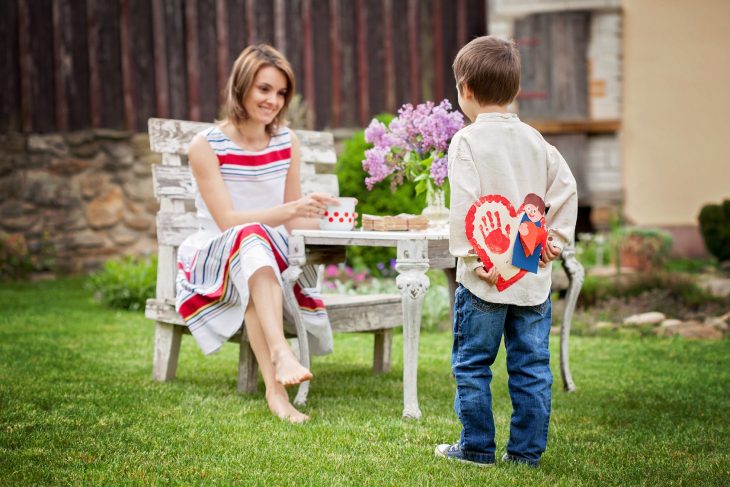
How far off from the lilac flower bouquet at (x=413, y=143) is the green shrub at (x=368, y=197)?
3761 mm

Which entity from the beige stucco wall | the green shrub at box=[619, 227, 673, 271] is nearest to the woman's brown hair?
the green shrub at box=[619, 227, 673, 271]

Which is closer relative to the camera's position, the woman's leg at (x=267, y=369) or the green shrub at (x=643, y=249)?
the woman's leg at (x=267, y=369)

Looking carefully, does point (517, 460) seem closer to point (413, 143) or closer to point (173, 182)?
point (413, 143)

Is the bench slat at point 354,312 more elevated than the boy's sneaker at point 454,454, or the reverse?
the bench slat at point 354,312

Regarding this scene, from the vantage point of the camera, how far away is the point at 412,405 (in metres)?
3.79

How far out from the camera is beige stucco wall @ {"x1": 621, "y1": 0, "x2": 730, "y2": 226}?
11.5 meters

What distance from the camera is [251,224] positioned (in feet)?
13.0

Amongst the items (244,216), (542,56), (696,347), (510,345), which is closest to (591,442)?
(510,345)

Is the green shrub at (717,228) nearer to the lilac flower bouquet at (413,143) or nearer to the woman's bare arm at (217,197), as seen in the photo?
the lilac flower bouquet at (413,143)

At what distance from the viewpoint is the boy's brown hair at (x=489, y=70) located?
2.95 metres

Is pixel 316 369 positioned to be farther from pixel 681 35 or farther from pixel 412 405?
pixel 681 35

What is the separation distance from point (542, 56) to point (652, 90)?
1.46 metres

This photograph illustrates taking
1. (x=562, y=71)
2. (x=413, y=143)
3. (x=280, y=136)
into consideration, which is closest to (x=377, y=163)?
(x=413, y=143)

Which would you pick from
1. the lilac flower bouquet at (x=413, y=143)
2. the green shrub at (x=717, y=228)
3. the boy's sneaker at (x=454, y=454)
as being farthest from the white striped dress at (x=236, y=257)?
the green shrub at (x=717, y=228)
